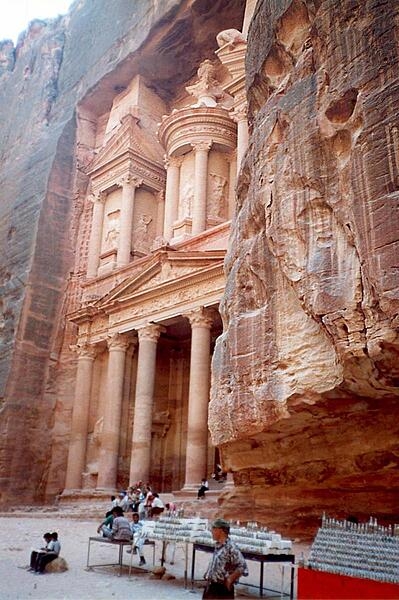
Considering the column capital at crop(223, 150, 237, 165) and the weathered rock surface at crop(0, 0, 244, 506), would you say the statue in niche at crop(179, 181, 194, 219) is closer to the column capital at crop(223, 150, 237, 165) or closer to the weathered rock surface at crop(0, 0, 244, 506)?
the column capital at crop(223, 150, 237, 165)

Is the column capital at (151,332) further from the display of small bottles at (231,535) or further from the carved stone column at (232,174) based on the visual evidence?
the display of small bottles at (231,535)

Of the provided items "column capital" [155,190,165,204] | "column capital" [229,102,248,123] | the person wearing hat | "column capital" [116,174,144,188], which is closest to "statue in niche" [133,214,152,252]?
"column capital" [155,190,165,204]

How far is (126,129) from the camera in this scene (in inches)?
1297

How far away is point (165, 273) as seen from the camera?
977 inches

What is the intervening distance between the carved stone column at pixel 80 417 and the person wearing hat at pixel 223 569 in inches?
872

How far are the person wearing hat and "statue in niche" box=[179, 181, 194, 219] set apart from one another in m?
24.8

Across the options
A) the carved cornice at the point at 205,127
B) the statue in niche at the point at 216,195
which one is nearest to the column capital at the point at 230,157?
the carved cornice at the point at 205,127

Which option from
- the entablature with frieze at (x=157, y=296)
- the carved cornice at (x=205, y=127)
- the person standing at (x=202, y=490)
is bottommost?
the person standing at (x=202, y=490)

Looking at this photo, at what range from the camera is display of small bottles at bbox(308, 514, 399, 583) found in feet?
20.9

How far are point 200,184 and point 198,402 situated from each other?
36.9 ft

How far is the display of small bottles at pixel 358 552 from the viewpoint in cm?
638

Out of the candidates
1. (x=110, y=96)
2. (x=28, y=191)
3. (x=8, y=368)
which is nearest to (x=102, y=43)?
(x=110, y=96)

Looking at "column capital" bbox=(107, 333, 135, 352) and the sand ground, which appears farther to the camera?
"column capital" bbox=(107, 333, 135, 352)

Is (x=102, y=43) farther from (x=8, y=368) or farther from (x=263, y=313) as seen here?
(x=263, y=313)
